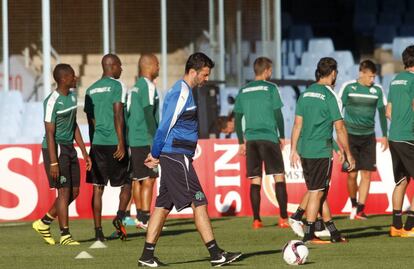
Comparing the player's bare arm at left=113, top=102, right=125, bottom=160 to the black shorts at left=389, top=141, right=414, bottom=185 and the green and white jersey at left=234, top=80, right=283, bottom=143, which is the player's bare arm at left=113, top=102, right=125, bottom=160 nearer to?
the green and white jersey at left=234, top=80, right=283, bottom=143

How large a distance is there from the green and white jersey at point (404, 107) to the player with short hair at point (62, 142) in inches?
144

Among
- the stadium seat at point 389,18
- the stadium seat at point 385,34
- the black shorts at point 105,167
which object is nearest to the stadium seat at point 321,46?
the stadium seat at point 385,34

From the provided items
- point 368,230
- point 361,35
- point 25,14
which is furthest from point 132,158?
point 361,35

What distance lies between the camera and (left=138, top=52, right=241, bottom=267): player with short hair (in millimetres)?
12938

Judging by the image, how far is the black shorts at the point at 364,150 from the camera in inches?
782

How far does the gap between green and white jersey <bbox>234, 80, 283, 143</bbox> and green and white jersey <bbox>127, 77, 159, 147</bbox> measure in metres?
1.44

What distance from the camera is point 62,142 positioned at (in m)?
15.9

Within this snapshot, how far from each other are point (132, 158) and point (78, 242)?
201 centimetres

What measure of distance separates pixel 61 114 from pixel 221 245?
2377mm

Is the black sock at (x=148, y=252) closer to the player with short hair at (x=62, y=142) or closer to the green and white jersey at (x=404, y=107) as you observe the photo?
the player with short hair at (x=62, y=142)

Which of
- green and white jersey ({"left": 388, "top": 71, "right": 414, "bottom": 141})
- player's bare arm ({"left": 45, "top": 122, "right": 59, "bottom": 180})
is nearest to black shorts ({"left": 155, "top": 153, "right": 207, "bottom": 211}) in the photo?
player's bare arm ({"left": 45, "top": 122, "right": 59, "bottom": 180})

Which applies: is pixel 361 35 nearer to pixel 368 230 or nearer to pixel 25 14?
pixel 25 14

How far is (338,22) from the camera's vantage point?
39.3 meters

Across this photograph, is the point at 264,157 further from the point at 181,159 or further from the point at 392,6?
the point at 392,6
